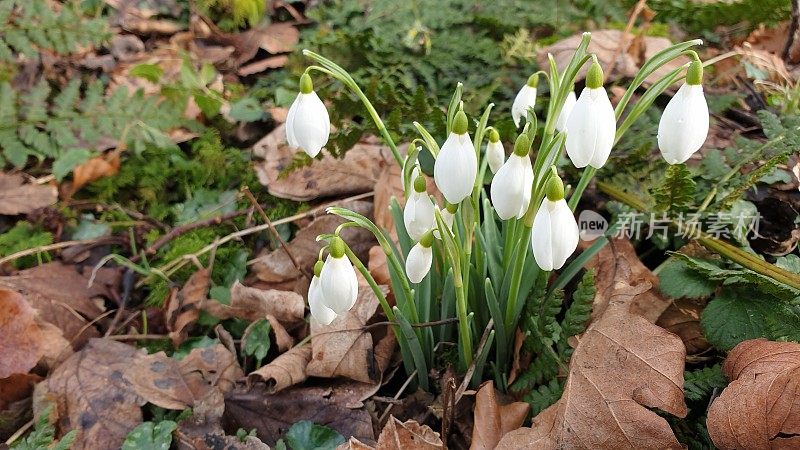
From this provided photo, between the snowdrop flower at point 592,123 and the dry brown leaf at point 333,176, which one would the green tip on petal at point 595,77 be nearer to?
→ the snowdrop flower at point 592,123

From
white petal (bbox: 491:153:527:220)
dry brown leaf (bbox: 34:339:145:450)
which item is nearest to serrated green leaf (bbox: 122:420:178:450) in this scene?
dry brown leaf (bbox: 34:339:145:450)

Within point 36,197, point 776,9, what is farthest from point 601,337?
point 36,197

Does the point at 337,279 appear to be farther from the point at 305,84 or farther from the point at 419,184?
the point at 305,84

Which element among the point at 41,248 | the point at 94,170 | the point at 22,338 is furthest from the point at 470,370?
the point at 94,170

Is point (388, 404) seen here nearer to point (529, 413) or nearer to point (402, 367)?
point (402, 367)

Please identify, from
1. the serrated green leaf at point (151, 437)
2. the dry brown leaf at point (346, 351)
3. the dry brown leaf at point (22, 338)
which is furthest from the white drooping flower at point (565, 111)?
the dry brown leaf at point (22, 338)

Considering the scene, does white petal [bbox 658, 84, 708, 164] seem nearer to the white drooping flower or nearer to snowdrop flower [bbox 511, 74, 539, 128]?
the white drooping flower
